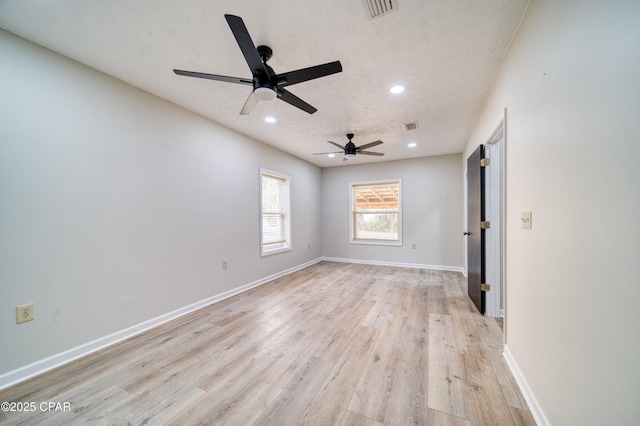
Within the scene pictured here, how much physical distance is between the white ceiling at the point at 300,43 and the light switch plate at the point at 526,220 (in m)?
1.33

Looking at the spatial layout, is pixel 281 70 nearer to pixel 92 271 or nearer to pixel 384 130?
pixel 384 130

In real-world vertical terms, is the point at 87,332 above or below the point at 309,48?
below

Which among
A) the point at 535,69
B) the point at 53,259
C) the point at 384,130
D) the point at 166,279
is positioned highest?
the point at 384,130

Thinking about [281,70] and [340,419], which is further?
[281,70]

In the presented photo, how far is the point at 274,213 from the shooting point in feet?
15.5

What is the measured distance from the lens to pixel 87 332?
210 centimetres

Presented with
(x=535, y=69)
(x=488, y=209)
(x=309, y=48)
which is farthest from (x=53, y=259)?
(x=488, y=209)

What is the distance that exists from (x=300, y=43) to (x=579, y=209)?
2.01 m

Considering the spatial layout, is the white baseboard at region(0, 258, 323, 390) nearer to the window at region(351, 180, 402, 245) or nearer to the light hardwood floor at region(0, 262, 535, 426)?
the light hardwood floor at region(0, 262, 535, 426)

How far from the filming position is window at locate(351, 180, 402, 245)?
224 inches

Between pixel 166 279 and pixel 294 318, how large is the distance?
1.54 metres

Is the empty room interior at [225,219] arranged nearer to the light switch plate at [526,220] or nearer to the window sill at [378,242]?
the light switch plate at [526,220]

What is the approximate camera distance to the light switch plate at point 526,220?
152 cm

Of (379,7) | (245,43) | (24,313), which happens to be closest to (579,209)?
(379,7)
